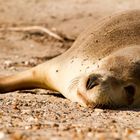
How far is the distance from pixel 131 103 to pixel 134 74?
11.0 inches

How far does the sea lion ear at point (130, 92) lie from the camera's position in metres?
5.40

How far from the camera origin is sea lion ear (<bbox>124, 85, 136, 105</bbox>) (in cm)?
540

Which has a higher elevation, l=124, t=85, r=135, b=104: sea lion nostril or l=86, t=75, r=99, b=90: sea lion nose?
l=86, t=75, r=99, b=90: sea lion nose

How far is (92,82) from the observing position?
5.19m

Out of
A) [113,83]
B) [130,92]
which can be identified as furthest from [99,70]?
Answer: [130,92]

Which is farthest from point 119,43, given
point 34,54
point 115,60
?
point 34,54

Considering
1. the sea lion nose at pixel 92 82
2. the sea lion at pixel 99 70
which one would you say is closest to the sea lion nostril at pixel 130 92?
the sea lion at pixel 99 70

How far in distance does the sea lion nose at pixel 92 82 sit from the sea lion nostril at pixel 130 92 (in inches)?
12.6

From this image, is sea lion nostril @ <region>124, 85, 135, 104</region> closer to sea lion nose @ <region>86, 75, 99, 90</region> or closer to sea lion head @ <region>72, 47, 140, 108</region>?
sea lion head @ <region>72, 47, 140, 108</region>

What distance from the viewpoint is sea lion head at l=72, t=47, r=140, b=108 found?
17.0 ft

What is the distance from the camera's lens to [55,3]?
1383 cm

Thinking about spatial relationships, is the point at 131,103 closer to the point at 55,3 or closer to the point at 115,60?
the point at 115,60

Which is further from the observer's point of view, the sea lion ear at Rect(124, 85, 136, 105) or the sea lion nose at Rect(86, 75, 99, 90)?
the sea lion ear at Rect(124, 85, 136, 105)

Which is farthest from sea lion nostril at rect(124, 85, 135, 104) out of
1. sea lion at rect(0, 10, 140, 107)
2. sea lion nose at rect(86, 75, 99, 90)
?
sea lion nose at rect(86, 75, 99, 90)
